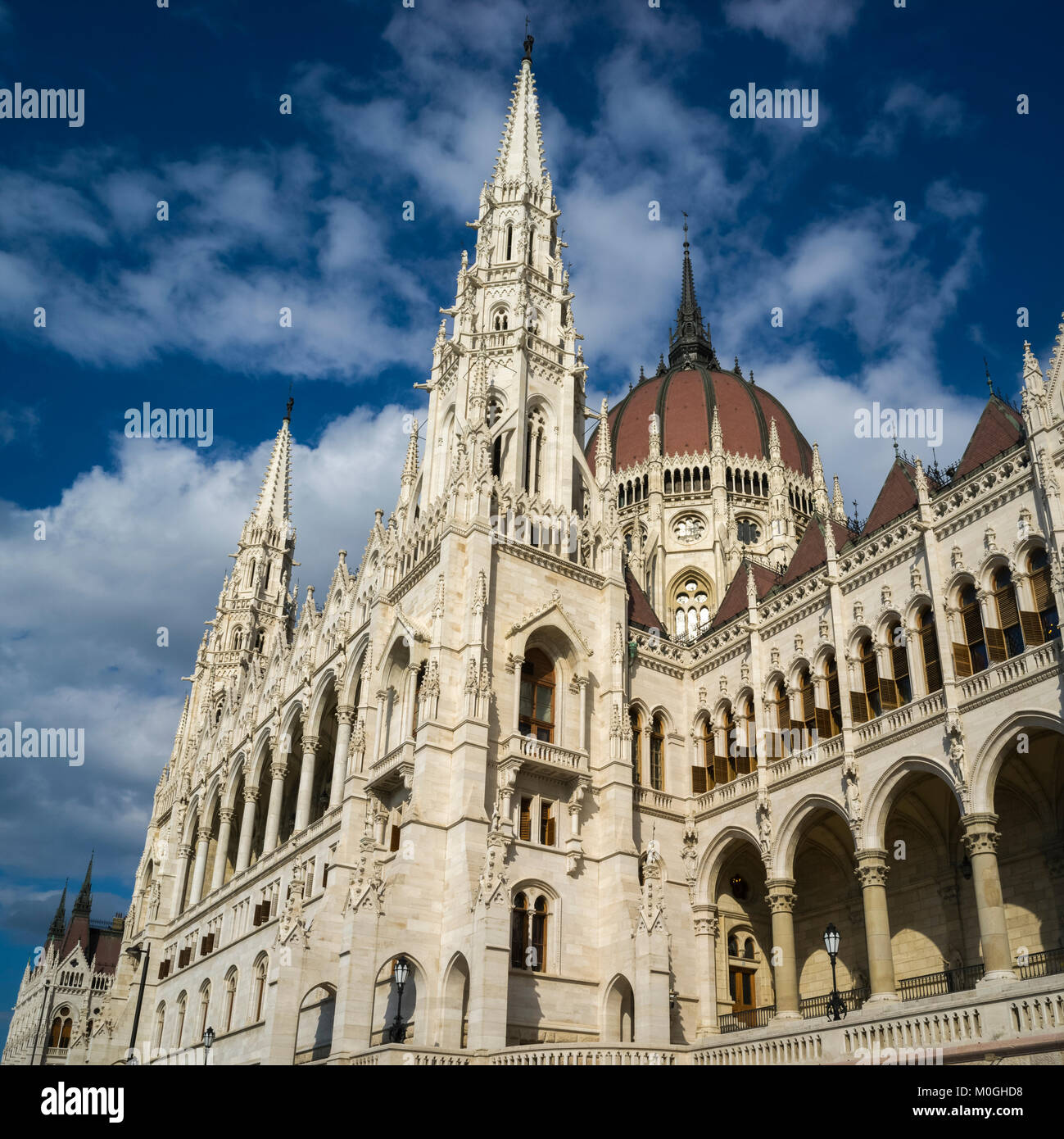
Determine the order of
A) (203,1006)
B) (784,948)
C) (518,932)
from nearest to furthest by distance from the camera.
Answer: (518,932) → (784,948) → (203,1006)

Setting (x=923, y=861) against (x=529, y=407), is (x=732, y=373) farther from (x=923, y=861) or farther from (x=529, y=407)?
(x=923, y=861)

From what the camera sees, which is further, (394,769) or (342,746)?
(342,746)

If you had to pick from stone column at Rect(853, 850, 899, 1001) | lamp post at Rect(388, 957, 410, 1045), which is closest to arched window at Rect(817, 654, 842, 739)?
stone column at Rect(853, 850, 899, 1001)

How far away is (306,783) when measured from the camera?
121ft

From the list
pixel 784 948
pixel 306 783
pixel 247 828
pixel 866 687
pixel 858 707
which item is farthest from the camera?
pixel 247 828

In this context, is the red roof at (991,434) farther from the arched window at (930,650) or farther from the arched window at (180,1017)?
the arched window at (180,1017)

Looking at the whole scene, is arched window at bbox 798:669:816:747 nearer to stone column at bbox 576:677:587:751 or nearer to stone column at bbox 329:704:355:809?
stone column at bbox 576:677:587:751

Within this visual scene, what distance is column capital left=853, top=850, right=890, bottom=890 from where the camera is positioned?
85.4 feet

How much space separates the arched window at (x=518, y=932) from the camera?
26.7m

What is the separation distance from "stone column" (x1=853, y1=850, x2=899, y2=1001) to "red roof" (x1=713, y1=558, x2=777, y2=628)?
416 inches

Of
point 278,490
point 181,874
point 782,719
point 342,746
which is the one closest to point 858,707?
point 782,719

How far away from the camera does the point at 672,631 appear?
2047 inches

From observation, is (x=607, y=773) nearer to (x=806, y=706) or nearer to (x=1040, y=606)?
(x=806, y=706)

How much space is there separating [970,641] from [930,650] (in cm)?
120
